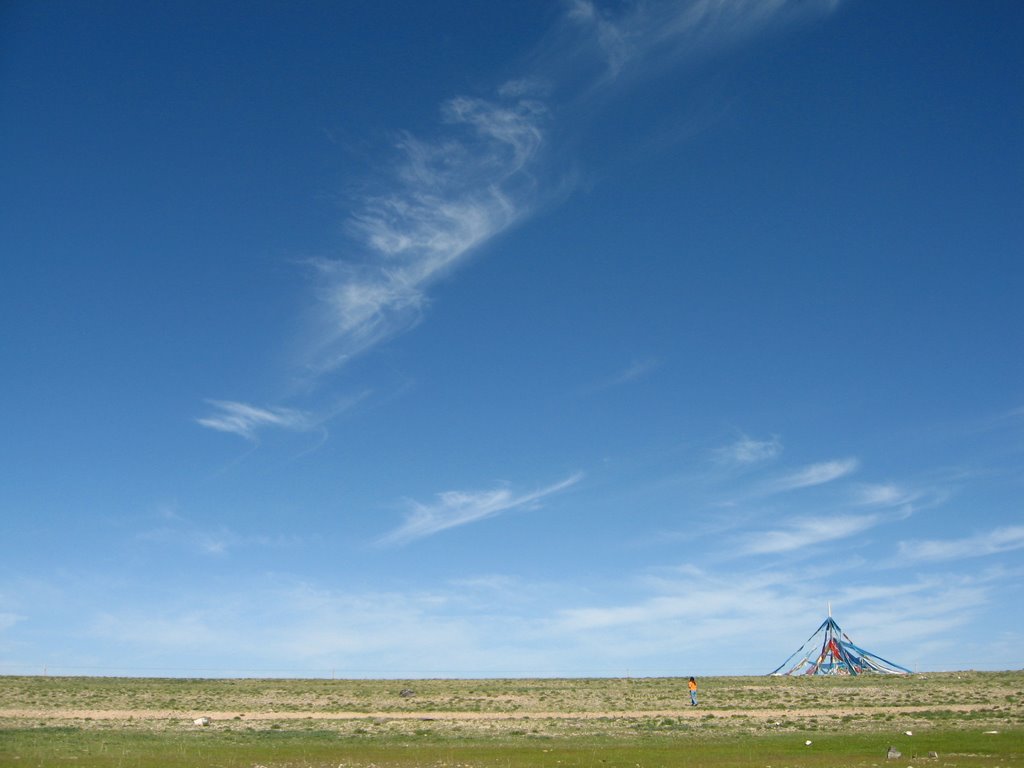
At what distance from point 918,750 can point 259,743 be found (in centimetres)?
3046

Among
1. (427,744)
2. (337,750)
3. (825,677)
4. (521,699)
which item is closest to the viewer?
(337,750)

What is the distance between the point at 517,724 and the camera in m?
50.9

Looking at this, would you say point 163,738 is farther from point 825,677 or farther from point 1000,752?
point 825,677

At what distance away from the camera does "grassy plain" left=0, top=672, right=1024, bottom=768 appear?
34.5 metres

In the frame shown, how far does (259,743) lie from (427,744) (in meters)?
8.31

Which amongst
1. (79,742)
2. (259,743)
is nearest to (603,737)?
(259,743)

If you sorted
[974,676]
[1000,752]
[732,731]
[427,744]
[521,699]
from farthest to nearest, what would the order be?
[974,676] → [521,699] → [732,731] → [427,744] → [1000,752]

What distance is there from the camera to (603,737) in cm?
4378

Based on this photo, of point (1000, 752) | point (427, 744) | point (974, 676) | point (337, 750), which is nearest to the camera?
point (1000, 752)

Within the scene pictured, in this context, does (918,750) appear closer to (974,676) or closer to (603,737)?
(603,737)

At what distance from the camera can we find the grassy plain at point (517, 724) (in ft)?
113

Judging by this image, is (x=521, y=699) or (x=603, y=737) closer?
(x=603, y=737)

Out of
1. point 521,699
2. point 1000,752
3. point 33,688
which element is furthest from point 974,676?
point 33,688

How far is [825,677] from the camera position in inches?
3780
